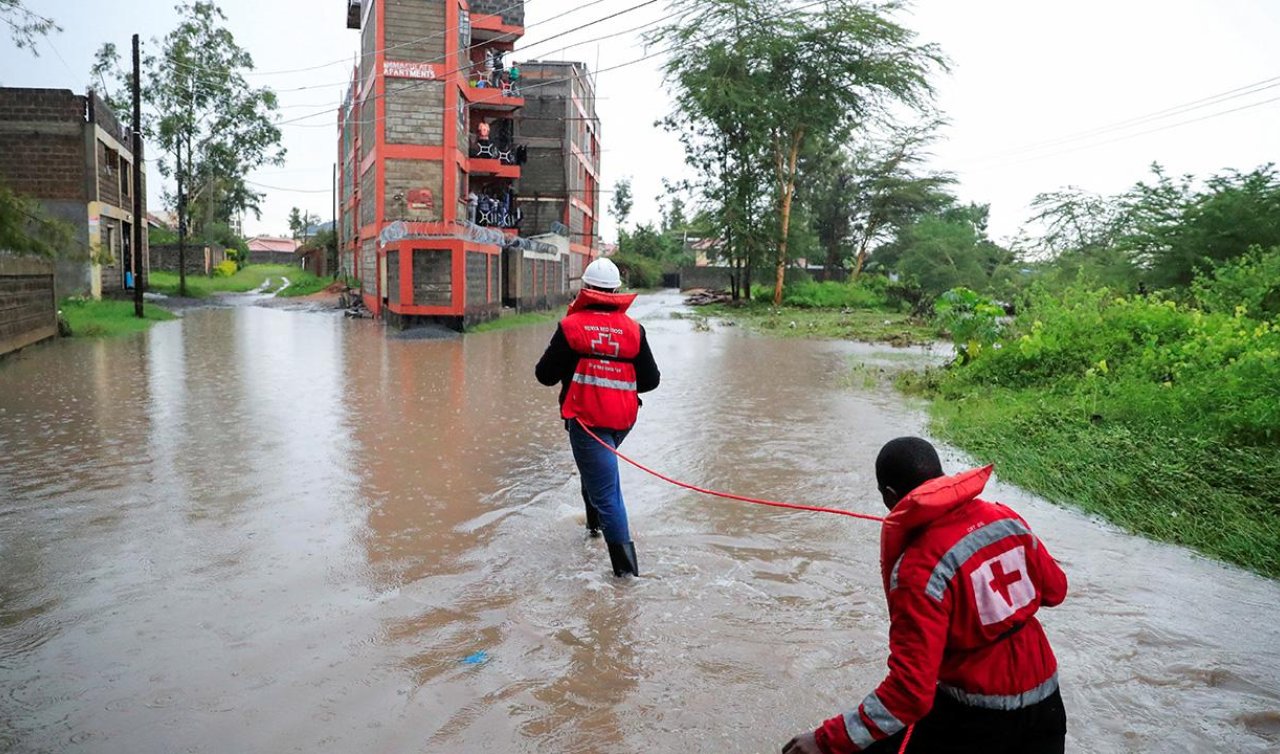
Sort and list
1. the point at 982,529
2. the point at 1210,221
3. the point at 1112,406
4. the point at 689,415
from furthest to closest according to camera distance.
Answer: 1. the point at 1210,221
2. the point at 689,415
3. the point at 1112,406
4. the point at 982,529

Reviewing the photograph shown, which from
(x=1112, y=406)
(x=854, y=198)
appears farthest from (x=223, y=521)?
(x=854, y=198)

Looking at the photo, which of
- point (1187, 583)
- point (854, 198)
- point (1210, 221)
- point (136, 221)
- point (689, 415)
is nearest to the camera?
point (1187, 583)

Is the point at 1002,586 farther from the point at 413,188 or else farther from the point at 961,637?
the point at 413,188

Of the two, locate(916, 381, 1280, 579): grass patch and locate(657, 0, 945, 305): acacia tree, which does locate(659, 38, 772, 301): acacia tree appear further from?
locate(916, 381, 1280, 579): grass patch

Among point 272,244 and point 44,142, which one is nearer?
point 44,142

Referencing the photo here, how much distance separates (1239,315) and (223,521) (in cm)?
1055

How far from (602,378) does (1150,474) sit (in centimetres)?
446

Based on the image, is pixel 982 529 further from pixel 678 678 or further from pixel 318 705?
pixel 318 705

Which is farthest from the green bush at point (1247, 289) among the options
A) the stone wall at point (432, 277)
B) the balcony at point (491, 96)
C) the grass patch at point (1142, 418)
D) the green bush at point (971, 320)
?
the balcony at point (491, 96)

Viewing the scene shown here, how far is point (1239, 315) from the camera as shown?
410 inches

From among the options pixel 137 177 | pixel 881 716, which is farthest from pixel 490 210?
pixel 881 716

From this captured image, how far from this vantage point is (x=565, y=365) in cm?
527

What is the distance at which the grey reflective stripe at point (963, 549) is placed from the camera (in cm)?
221

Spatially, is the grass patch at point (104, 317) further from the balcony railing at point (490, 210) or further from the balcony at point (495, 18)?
the balcony at point (495, 18)
